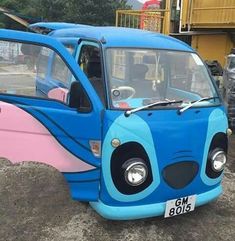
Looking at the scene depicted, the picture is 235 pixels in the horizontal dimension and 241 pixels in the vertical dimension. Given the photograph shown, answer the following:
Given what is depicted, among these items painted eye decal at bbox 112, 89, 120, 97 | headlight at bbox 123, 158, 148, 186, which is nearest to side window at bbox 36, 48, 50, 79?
painted eye decal at bbox 112, 89, 120, 97

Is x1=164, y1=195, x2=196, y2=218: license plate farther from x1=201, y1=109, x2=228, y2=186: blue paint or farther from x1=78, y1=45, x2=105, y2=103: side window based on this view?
x1=78, y1=45, x2=105, y2=103: side window

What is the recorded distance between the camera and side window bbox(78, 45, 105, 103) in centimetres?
379

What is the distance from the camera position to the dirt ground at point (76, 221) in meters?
3.79

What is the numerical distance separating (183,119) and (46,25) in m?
3.01

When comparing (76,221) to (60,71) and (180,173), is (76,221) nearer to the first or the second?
(180,173)

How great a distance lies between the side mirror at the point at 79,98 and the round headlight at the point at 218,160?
1.32 m

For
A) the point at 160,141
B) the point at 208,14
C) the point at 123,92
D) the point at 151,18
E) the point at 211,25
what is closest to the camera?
the point at 160,141

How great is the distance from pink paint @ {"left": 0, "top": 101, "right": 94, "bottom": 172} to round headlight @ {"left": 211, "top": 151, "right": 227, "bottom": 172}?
123 centimetres

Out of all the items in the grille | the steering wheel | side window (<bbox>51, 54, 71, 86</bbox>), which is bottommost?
the grille

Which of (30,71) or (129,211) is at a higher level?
(30,71)

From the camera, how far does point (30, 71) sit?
13.4 ft

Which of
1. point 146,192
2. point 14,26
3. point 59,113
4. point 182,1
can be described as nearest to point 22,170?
point 59,113

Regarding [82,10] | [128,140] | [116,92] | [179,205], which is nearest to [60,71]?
[116,92]

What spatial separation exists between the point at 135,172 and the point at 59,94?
1136mm
